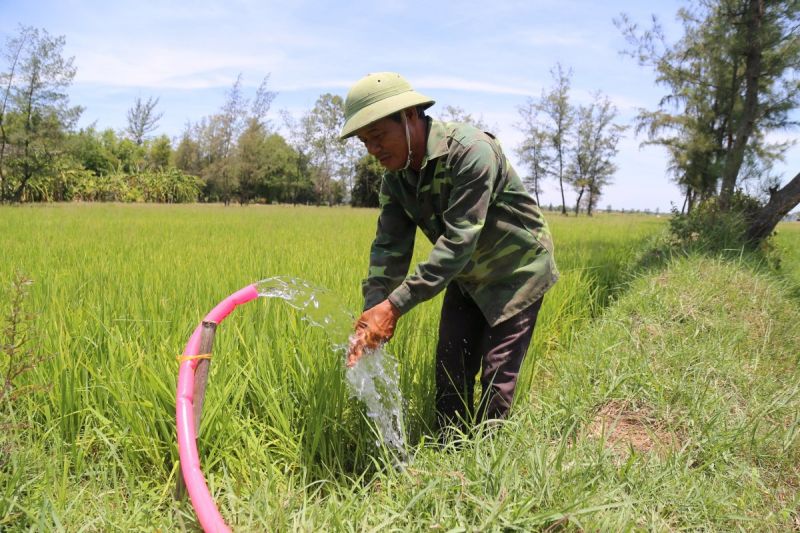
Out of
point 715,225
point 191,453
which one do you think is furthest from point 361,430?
point 715,225

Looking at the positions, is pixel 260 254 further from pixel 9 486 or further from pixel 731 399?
pixel 731 399

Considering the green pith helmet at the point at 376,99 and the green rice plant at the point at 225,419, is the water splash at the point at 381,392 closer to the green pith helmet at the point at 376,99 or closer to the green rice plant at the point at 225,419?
the green rice plant at the point at 225,419

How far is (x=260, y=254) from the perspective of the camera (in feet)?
16.2

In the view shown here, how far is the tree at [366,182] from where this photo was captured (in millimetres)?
33000

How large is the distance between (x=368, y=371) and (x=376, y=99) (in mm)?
955

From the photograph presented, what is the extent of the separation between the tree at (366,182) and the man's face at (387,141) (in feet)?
102

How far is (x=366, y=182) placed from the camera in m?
34.5

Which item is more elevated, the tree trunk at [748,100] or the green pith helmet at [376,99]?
the tree trunk at [748,100]

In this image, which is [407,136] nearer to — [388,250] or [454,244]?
[454,244]

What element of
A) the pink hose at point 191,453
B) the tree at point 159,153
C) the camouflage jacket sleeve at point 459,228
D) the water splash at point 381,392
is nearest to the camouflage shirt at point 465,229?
the camouflage jacket sleeve at point 459,228

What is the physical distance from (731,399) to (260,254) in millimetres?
3871

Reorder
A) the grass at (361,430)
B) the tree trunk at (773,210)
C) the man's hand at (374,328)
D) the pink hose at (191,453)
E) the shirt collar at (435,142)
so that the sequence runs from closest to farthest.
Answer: the pink hose at (191,453)
the grass at (361,430)
the man's hand at (374,328)
the shirt collar at (435,142)
the tree trunk at (773,210)

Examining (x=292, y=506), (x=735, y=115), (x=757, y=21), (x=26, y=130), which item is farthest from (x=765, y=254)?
(x=26, y=130)

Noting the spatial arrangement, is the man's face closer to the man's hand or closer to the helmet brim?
the helmet brim
